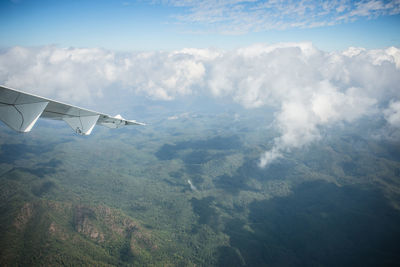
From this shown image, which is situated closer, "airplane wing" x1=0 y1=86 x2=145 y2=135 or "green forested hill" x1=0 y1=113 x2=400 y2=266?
"airplane wing" x1=0 y1=86 x2=145 y2=135

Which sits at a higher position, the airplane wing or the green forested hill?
the airplane wing

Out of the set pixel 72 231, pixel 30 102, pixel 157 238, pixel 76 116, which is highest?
pixel 30 102

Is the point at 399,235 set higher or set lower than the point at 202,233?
lower

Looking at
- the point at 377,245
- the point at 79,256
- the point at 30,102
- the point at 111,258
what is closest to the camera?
the point at 30,102

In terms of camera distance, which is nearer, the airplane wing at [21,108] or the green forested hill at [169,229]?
the airplane wing at [21,108]

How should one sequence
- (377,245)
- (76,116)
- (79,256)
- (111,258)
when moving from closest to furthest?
(76,116)
(79,256)
(111,258)
(377,245)

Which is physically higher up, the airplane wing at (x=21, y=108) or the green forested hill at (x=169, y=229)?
the airplane wing at (x=21, y=108)

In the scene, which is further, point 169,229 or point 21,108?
point 169,229

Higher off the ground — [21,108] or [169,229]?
[21,108]

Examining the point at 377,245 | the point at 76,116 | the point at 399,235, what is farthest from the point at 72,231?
the point at 399,235

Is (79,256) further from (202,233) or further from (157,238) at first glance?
(202,233)

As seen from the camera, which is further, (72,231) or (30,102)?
(72,231)
